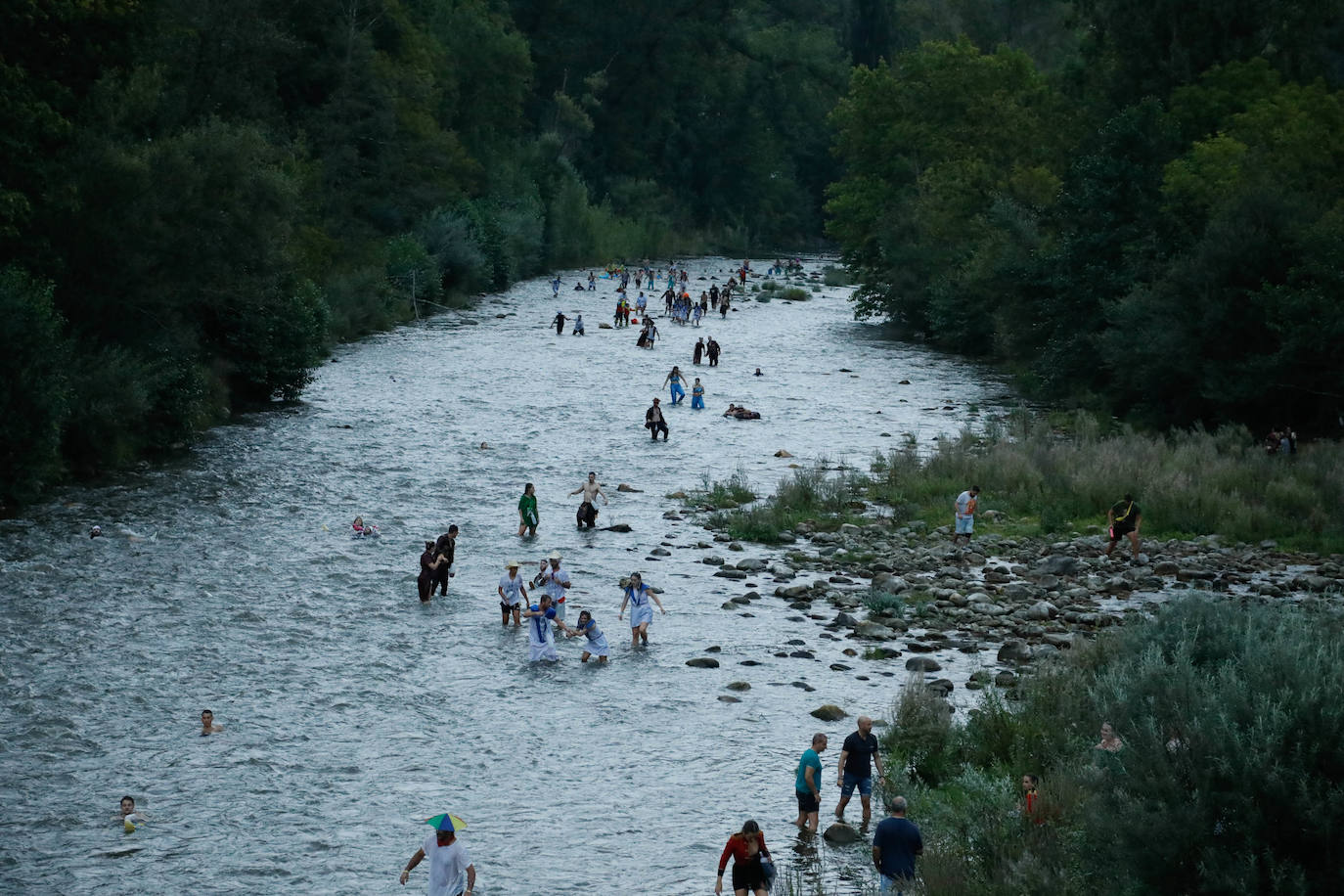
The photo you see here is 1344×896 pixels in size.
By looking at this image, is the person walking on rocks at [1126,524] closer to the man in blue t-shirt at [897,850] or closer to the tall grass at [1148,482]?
the tall grass at [1148,482]

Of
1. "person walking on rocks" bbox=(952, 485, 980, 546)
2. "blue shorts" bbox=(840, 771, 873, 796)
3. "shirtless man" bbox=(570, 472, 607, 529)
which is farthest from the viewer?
"shirtless man" bbox=(570, 472, 607, 529)

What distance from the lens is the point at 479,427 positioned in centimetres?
4422

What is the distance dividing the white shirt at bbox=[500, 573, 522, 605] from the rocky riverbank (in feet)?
12.9

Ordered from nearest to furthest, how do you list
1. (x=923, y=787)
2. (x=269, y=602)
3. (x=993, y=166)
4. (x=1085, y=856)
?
1. (x=1085, y=856)
2. (x=923, y=787)
3. (x=269, y=602)
4. (x=993, y=166)

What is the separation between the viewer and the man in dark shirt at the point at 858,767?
55.3 ft

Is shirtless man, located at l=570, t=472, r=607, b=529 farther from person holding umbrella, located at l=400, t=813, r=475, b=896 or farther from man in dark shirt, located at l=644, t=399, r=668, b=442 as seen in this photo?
person holding umbrella, located at l=400, t=813, r=475, b=896

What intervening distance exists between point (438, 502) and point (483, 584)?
676cm

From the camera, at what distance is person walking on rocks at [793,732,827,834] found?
16.5 metres

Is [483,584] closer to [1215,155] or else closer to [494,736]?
[494,736]

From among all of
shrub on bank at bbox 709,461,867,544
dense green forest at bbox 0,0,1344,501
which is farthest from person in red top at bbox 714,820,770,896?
dense green forest at bbox 0,0,1344,501

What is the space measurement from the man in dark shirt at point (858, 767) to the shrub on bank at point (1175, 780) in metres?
0.63

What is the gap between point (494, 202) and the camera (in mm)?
93625

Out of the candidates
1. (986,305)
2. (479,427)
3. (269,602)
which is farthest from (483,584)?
(986,305)

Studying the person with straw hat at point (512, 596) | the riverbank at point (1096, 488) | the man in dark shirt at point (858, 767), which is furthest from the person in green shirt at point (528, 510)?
the man in dark shirt at point (858, 767)
